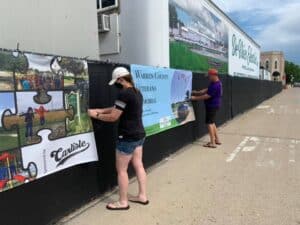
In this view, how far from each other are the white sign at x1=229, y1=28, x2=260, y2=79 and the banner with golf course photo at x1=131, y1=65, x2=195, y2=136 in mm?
10532

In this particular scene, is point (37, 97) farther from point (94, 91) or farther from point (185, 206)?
point (185, 206)

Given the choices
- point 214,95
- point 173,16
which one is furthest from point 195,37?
point 214,95

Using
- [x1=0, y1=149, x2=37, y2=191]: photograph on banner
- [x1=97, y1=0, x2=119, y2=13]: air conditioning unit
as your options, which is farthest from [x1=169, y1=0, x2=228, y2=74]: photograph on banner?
[x1=0, y1=149, x2=37, y2=191]: photograph on banner

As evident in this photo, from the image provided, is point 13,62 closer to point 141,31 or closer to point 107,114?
point 107,114

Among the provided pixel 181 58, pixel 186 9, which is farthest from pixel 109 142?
pixel 186 9

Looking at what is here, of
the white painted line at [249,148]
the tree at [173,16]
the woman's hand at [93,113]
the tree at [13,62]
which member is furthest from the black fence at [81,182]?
the tree at [173,16]

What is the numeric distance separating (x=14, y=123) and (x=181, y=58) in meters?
7.62

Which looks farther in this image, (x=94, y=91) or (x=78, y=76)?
(x=94, y=91)

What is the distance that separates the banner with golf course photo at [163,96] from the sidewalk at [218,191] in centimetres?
74

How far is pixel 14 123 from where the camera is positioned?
399 centimetres

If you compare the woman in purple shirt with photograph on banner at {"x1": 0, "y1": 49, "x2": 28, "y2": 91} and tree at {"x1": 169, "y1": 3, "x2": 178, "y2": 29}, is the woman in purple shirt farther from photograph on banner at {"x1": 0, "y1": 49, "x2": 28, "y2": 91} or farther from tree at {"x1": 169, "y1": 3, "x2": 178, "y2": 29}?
photograph on banner at {"x1": 0, "y1": 49, "x2": 28, "y2": 91}

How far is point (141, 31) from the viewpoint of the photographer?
30.2 feet

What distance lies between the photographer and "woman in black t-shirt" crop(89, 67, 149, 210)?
16.1ft

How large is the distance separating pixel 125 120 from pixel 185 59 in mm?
6826
